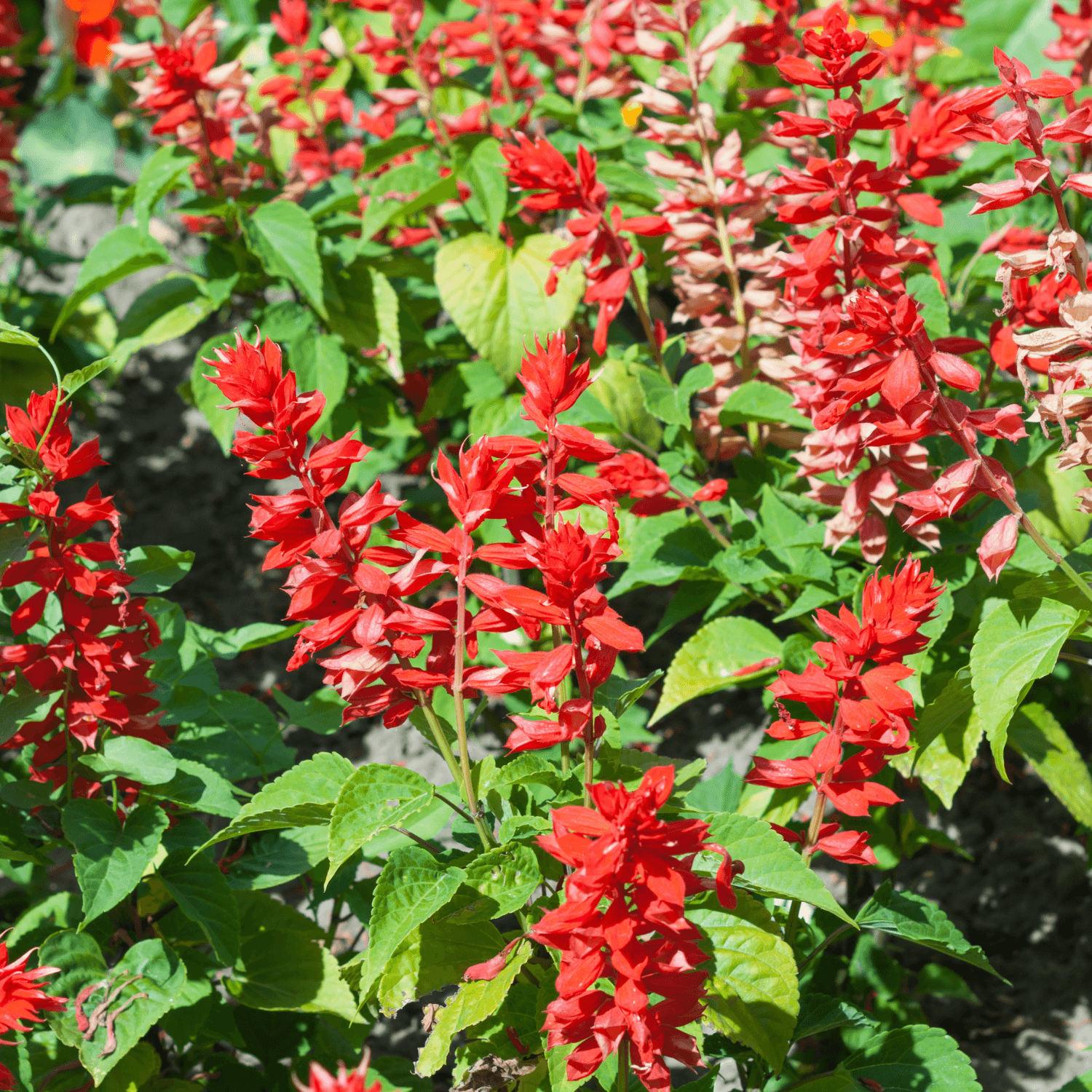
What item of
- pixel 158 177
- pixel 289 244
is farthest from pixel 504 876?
pixel 158 177

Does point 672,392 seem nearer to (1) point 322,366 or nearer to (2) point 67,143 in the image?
(1) point 322,366

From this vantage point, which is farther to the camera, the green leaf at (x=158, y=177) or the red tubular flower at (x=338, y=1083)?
the green leaf at (x=158, y=177)

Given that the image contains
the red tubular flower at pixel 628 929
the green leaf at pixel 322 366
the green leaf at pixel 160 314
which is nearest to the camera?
the red tubular flower at pixel 628 929

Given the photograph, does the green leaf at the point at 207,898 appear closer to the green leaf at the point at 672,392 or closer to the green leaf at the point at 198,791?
the green leaf at the point at 198,791

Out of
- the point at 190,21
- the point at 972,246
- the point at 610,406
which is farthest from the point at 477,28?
the point at 190,21

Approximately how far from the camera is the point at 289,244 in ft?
7.07

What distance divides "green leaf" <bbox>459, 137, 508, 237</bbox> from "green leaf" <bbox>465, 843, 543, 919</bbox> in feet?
4.81

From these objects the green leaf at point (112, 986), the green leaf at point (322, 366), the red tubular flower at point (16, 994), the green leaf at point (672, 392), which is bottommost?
the green leaf at point (112, 986)

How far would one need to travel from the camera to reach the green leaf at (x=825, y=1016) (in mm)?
1310

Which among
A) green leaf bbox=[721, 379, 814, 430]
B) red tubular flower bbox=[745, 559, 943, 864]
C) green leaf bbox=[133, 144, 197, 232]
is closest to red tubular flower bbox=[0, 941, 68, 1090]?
red tubular flower bbox=[745, 559, 943, 864]

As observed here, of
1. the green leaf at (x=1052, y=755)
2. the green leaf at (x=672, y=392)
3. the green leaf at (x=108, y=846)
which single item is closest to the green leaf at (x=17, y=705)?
the green leaf at (x=108, y=846)

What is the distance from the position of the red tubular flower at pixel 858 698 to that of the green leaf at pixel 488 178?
1366mm

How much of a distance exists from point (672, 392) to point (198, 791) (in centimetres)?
103

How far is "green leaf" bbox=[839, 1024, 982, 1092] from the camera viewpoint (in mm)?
1273
